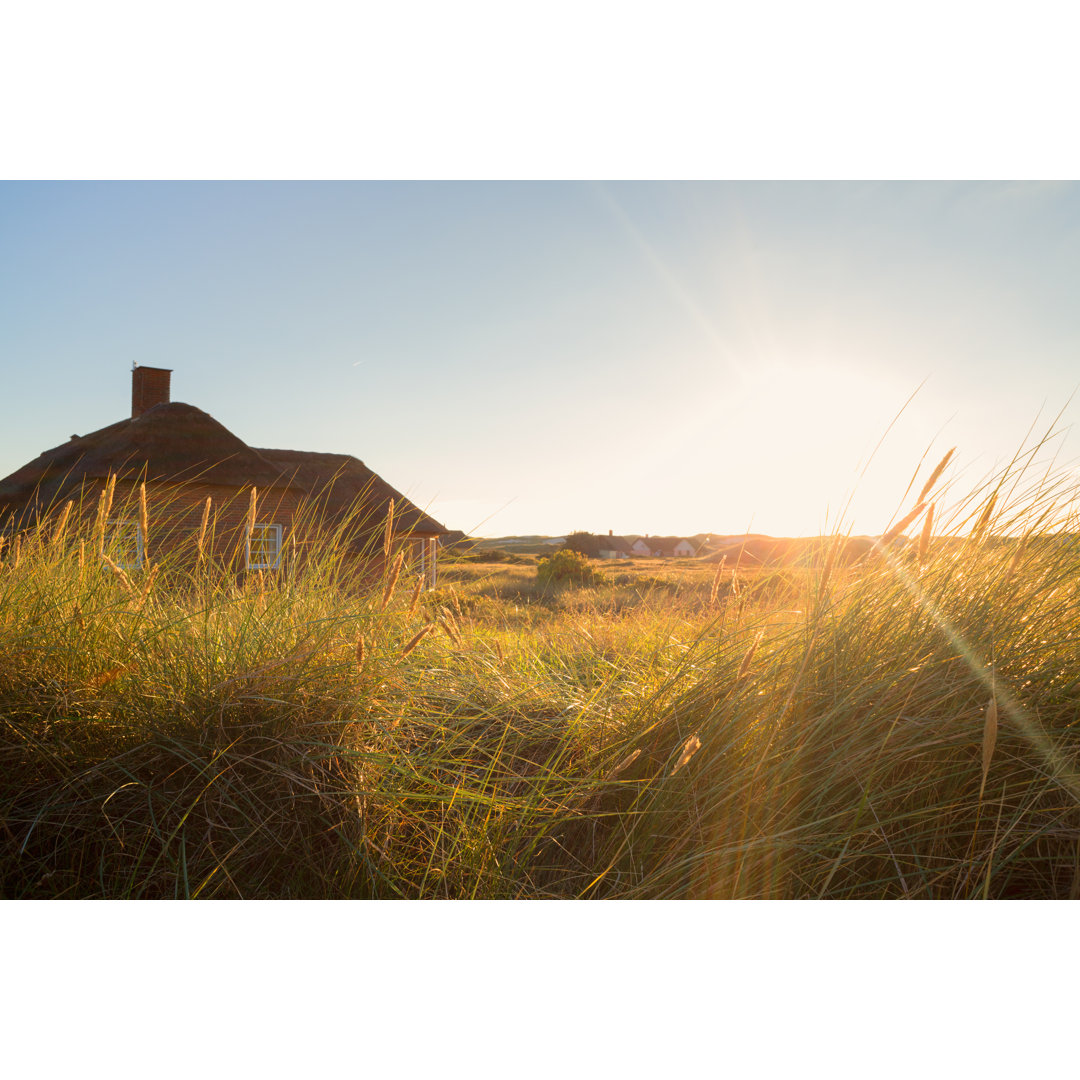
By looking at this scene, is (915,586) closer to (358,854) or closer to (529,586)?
(358,854)

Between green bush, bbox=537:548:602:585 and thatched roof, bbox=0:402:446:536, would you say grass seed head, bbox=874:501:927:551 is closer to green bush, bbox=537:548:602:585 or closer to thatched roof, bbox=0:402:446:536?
thatched roof, bbox=0:402:446:536

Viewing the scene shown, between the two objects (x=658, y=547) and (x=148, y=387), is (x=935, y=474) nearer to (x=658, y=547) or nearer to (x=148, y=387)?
(x=148, y=387)

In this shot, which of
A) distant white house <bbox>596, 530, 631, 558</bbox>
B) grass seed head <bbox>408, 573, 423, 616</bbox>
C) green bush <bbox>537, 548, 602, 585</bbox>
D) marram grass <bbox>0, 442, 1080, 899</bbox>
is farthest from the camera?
distant white house <bbox>596, 530, 631, 558</bbox>

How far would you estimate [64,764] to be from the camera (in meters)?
1.67

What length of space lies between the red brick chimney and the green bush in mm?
8673

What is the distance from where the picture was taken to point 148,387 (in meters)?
13.6

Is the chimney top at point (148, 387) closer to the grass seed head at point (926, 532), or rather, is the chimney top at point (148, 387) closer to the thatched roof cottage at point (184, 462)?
the thatched roof cottage at point (184, 462)

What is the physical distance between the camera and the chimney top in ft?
43.9

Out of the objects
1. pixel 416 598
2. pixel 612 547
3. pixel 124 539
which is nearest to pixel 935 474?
pixel 416 598

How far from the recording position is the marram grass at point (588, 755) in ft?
4.89

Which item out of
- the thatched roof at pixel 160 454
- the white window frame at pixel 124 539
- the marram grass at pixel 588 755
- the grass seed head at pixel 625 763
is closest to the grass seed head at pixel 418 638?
the marram grass at pixel 588 755

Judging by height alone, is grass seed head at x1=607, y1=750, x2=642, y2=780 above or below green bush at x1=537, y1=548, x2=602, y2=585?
below

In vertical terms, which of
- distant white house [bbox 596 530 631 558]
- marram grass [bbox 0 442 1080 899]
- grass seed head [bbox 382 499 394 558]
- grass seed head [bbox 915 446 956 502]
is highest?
distant white house [bbox 596 530 631 558]

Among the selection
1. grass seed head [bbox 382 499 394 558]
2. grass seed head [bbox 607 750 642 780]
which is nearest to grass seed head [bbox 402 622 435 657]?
grass seed head [bbox 382 499 394 558]
